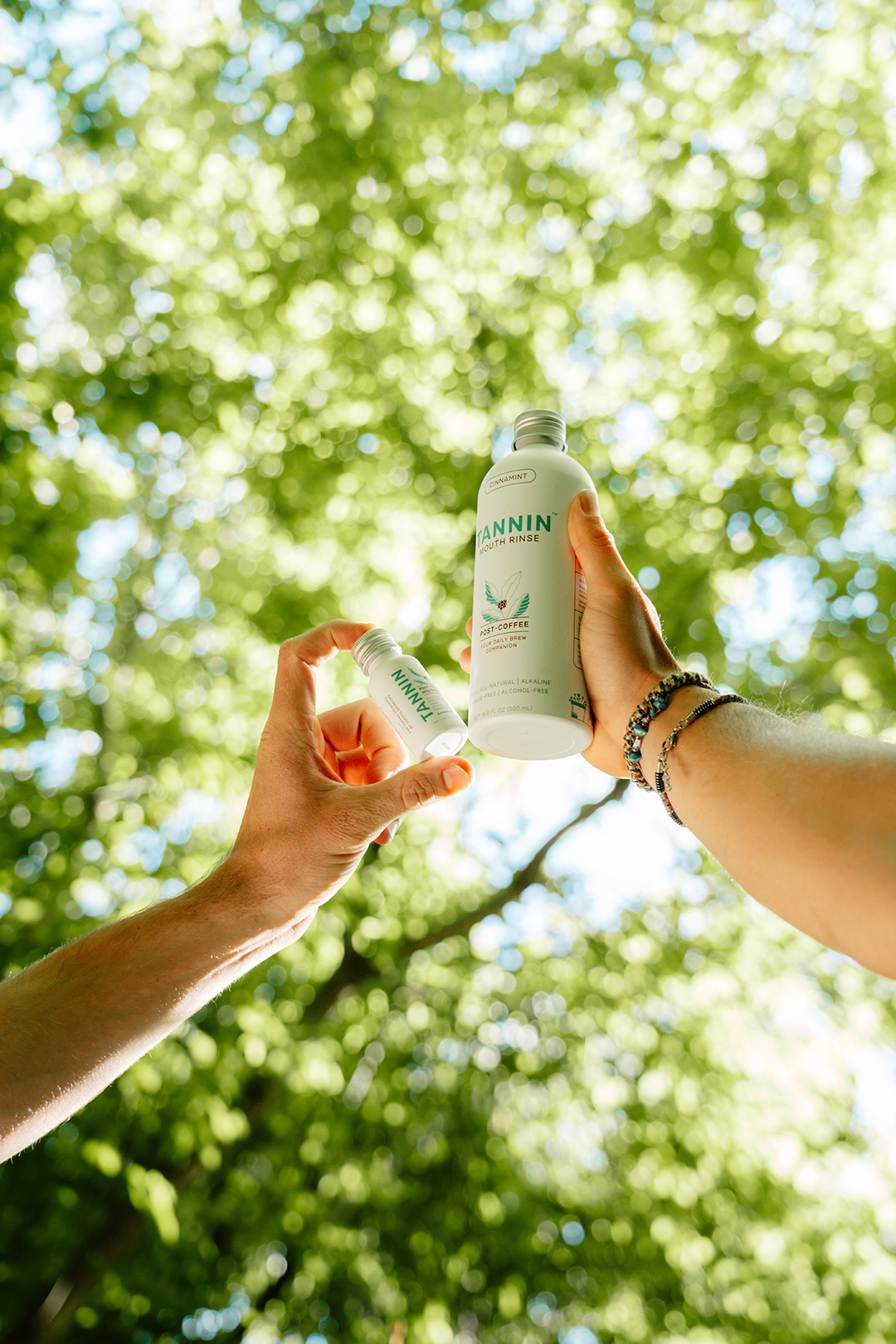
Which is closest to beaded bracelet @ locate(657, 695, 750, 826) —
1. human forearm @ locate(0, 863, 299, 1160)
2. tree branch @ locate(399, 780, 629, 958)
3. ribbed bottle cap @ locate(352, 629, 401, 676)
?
ribbed bottle cap @ locate(352, 629, 401, 676)

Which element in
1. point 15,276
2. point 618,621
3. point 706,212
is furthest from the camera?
point 706,212

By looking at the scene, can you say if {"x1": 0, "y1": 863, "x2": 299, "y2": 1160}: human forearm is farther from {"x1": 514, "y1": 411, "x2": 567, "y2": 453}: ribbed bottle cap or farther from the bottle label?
{"x1": 514, "y1": 411, "x2": 567, "y2": 453}: ribbed bottle cap

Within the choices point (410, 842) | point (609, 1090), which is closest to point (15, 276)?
point (410, 842)

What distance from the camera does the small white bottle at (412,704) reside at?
2016mm

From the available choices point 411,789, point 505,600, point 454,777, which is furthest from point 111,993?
point 505,600

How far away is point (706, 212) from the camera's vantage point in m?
5.60

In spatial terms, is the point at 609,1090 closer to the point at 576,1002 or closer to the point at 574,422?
the point at 576,1002

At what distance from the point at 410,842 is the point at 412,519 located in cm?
277

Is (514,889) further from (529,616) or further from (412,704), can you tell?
(529,616)

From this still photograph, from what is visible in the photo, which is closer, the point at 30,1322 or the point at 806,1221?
the point at 30,1322

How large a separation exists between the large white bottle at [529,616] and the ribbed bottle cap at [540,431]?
44 millimetres

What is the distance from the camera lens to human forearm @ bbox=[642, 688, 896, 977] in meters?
1.15

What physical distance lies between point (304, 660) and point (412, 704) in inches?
19.7

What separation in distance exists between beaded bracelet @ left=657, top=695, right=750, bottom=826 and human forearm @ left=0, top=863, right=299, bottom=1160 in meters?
1.28
